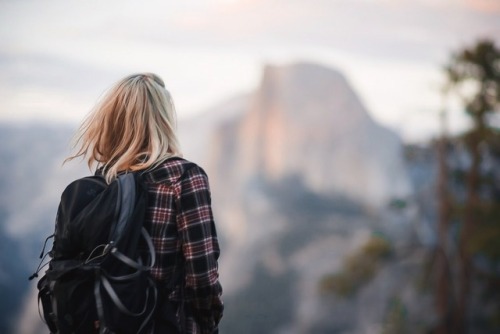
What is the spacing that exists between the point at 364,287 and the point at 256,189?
1776 cm

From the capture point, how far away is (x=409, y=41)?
2831 centimetres

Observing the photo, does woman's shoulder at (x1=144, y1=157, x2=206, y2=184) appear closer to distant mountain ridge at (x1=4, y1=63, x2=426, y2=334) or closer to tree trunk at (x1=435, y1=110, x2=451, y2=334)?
tree trunk at (x1=435, y1=110, x2=451, y2=334)

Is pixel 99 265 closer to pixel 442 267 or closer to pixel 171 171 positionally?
pixel 171 171

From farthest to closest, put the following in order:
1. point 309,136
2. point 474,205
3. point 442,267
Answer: point 309,136
point 474,205
point 442,267

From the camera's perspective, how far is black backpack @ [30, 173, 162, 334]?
146 centimetres

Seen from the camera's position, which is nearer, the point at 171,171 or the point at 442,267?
the point at 171,171

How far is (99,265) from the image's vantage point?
1451 millimetres

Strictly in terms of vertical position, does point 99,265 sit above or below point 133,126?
below

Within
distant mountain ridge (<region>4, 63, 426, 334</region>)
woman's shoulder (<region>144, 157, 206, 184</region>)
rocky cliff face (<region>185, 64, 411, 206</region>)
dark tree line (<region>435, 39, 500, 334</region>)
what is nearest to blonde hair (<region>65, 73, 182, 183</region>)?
woman's shoulder (<region>144, 157, 206, 184</region>)

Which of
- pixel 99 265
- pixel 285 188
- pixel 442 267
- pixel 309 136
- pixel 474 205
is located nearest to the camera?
pixel 99 265

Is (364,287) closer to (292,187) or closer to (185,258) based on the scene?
(292,187)

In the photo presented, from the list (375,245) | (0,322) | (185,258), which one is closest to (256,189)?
(375,245)

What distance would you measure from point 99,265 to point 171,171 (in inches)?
12.0

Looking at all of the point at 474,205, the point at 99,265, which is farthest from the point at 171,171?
the point at 474,205
